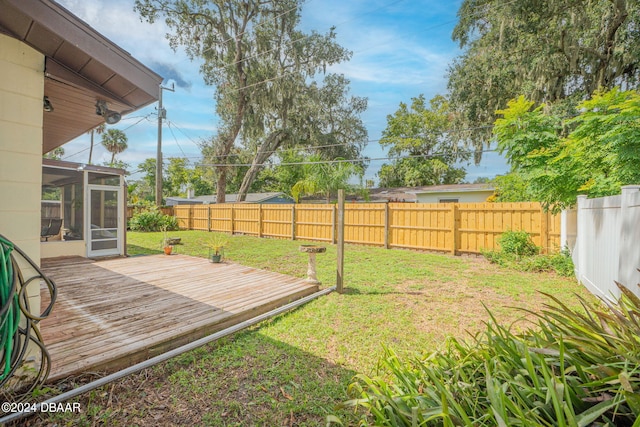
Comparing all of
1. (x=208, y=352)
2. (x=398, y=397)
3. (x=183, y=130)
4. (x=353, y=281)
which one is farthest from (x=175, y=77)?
(x=398, y=397)

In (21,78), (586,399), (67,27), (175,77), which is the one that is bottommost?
(586,399)

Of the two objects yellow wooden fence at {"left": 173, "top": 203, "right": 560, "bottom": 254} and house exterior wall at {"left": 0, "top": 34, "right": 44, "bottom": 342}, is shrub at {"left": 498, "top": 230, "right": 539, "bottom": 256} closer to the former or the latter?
yellow wooden fence at {"left": 173, "top": 203, "right": 560, "bottom": 254}

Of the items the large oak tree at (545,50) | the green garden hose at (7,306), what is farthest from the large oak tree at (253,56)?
the green garden hose at (7,306)

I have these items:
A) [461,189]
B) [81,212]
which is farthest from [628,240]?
[461,189]

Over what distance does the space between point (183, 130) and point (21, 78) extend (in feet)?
64.8

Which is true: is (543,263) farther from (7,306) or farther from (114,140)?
(114,140)

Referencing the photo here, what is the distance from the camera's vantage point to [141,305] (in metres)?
3.72

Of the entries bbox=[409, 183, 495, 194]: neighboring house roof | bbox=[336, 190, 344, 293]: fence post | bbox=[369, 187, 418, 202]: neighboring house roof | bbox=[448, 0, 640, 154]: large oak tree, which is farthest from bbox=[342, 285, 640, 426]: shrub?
bbox=[369, 187, 418, 202]: neighboring house roof

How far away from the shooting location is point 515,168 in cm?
617

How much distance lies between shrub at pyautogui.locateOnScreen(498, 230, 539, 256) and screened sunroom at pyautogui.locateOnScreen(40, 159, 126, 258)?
9.74 metres

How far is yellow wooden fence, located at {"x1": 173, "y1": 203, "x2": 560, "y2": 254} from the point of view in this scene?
24.0 ft

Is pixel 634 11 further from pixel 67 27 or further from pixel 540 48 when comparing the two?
pixel 67 27

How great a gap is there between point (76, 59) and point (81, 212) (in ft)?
21.1

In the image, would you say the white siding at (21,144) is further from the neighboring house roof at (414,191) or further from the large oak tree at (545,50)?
the neighboring house roof at (414,191)
